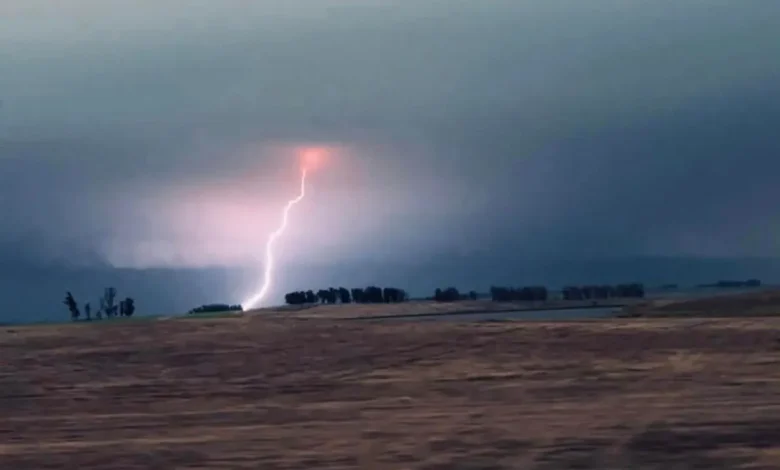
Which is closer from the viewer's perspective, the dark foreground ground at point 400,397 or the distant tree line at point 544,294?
the dark foreground ground at point 400,397

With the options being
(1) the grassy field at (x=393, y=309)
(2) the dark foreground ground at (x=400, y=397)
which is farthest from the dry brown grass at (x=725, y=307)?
(1) the grassy field at (x=393, y=309)

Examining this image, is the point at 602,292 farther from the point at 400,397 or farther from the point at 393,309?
the point at 400,397

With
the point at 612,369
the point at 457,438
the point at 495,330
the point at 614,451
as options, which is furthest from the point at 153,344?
the point at 614,451

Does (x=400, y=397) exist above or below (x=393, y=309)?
below

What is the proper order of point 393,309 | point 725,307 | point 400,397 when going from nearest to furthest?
point 400,397, point 725,307, point 393,309

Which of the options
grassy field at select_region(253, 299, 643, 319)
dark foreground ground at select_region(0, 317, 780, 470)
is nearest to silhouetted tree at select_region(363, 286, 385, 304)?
grassy field at select_region(253, 299, 643, 319)

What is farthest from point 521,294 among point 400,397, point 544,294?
point 400,397

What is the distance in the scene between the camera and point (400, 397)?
19.5 meters

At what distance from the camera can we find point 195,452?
15.1 metres

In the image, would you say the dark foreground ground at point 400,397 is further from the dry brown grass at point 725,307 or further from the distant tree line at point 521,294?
the distant tree line at point 521,294

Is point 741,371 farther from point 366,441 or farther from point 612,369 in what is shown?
point 366,441

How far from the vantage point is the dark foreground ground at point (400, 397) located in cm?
1472

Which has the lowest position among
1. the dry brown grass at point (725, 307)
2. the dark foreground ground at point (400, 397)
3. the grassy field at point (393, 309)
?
the dark foreground ground at point (400, 397)

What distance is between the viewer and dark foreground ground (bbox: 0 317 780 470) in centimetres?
1472
